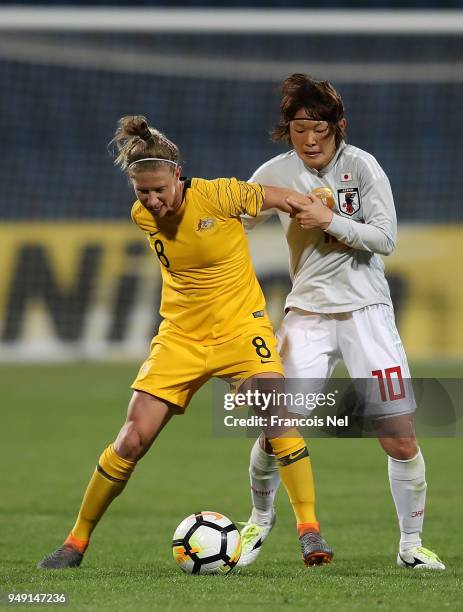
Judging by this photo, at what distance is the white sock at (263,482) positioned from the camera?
5.84 meters

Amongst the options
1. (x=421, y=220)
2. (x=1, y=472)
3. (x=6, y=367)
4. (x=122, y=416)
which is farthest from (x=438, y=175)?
(x=1, y=472)

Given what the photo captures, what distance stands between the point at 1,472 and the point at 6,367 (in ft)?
33.4

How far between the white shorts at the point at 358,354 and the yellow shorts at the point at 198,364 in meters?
0.26

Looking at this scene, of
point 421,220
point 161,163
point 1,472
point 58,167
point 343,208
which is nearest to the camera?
point 161,163

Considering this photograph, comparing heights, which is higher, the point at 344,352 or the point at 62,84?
the point at 62,84

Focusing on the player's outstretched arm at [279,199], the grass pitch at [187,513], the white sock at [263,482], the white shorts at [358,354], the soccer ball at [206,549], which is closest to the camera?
the grass pitch at [187,513]

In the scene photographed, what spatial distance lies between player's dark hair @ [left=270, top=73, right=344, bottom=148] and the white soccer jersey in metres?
0.18

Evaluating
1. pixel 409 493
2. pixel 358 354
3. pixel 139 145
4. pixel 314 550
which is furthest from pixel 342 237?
pixel 314 550

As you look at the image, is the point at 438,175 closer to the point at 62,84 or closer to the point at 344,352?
the point at 62,84

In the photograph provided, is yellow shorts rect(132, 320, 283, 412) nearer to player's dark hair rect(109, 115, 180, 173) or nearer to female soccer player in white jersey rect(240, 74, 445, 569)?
female soccer player in white jersey rect(240, 74, 445, 569)

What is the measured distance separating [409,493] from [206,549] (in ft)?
3.39

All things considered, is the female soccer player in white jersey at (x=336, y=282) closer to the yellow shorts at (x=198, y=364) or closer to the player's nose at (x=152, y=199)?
the yellow shorts at (x=198, y=364)

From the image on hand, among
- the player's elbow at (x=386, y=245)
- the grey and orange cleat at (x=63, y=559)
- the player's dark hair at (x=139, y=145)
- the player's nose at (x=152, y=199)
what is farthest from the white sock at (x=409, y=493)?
the player's dark hair at (x=139, y=145)

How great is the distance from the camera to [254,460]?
231 inches
